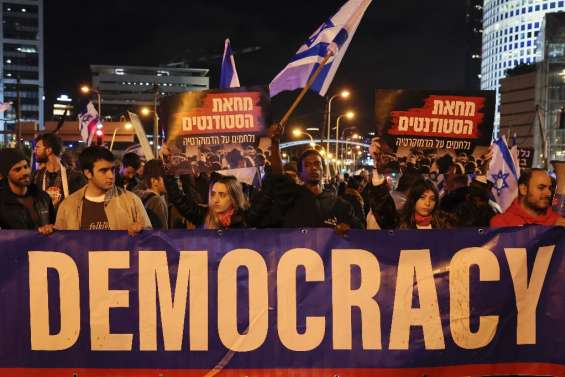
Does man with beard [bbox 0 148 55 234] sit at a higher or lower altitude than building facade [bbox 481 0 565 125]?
lower

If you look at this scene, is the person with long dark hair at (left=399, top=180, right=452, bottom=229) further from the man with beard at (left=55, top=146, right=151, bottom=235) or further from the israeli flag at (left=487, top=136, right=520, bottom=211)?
the israeli flag at (left=487, top=136, right=520, bottom=211)

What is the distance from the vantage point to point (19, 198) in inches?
190

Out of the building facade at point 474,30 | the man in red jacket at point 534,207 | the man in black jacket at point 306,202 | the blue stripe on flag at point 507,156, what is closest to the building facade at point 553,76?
the blue stripe on flag at point 507,156

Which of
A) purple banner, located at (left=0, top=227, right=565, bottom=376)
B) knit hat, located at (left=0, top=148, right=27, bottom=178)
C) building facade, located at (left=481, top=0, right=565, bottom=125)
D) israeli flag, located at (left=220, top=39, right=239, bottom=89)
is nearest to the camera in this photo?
purple banner, located at (left=0, top=227, right=565, bottom=376)

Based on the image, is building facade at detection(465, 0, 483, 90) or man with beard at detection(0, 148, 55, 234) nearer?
man with beard at detection(0, 148, 55, 234)

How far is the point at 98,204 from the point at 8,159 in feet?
3.45

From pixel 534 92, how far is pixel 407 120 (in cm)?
9520

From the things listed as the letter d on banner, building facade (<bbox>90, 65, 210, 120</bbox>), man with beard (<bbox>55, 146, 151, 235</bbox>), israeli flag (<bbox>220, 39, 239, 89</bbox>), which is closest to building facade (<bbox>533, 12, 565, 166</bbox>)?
israeli flag (<bbox>220, 39, 239, 89</bbox>)

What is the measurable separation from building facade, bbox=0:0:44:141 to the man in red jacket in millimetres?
147859

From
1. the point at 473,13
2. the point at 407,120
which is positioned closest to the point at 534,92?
the point at 407,120

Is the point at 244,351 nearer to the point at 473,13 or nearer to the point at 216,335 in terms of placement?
the point at 216,335

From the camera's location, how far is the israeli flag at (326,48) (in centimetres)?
548

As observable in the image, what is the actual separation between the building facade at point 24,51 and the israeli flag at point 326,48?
14587 centimetres

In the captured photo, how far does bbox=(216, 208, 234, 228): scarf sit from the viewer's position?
451 centimetres
